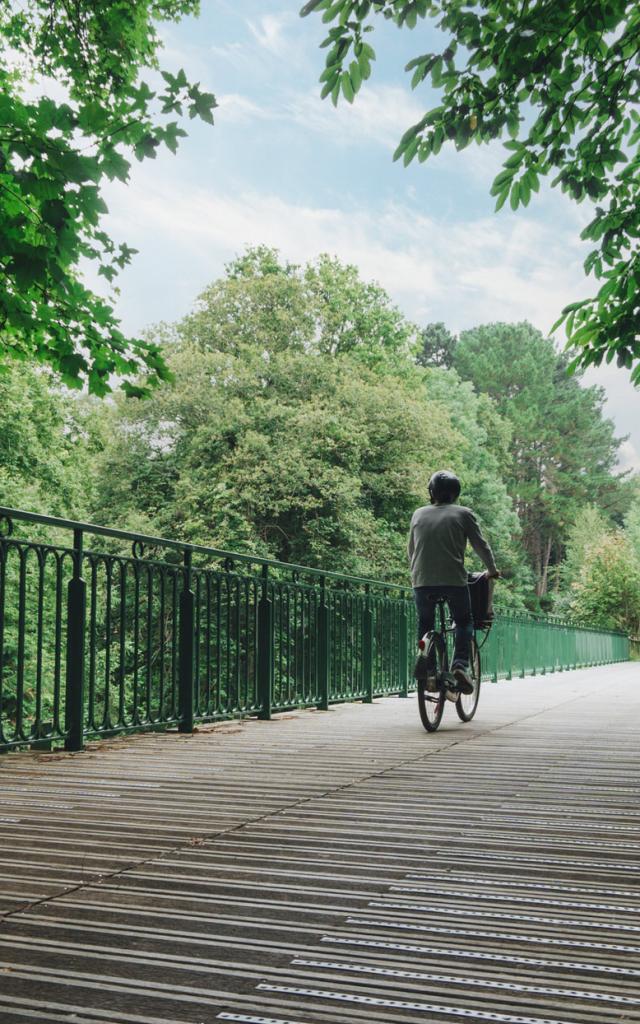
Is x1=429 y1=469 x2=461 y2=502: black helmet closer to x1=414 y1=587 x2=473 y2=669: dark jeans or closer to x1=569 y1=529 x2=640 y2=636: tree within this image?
x1=414 y1=587 x2=473 y2=669: dark jeans

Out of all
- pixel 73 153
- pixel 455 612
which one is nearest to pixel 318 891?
pixel 73 153

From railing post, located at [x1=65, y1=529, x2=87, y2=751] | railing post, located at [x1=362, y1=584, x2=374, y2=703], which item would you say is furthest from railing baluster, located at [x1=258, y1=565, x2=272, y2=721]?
railing post, located at [x1=362, y1=584, x2=374, y2=703]

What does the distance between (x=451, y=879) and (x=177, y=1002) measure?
103cm

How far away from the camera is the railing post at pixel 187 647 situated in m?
6.38

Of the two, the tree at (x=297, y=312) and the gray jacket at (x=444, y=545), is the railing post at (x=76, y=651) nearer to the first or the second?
the gray jacket at (x=444, y=545)

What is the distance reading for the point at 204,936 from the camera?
6.89 ft

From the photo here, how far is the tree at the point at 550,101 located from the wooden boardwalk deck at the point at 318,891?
3620mm

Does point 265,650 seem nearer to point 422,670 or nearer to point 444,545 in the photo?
point 422,670

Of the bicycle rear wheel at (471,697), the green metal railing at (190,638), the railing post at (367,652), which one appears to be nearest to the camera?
the green metal railing at (190,638)

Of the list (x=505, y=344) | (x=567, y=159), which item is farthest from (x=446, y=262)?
(x=567, y=159)

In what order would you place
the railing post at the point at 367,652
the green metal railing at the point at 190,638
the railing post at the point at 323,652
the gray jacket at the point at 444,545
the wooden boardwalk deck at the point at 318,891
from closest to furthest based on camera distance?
the wooden boardwalk deck at the point at 318,891, the green metal railing at the point at 190,638, the gray jacket at the point at 444,545, the railing post at the point at 323,652, the railing post at the point at 367,652

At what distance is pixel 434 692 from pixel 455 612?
1.89ft

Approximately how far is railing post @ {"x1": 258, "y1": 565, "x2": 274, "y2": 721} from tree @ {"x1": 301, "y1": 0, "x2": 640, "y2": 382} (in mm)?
2843

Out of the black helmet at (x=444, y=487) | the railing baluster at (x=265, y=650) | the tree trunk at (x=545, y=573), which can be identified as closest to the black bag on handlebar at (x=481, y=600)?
the black helmet at (x=444, y=487)
